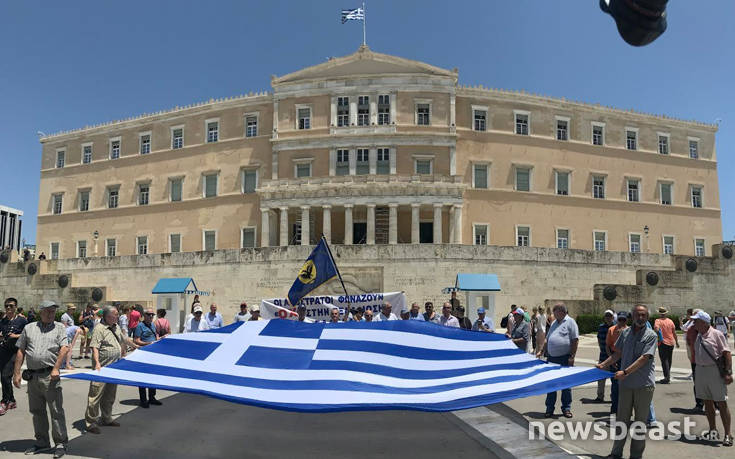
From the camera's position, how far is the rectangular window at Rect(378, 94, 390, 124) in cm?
4091

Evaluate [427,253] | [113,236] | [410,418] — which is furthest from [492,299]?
[113,236]

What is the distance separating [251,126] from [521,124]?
72.7ft

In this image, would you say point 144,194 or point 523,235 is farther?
point 144,194

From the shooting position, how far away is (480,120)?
42500 millimetres

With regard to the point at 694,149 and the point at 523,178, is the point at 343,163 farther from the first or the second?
the point at 694,149

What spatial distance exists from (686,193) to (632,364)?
46735 millimetres

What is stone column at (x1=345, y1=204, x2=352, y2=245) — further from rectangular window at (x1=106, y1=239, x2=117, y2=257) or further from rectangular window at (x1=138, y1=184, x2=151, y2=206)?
rectangular window at (x1=106, y1=239, x2=117, y2=257)

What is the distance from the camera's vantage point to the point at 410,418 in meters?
9.09

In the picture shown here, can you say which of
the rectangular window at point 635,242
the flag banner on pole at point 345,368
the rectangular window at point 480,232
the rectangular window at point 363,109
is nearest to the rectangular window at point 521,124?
the rectangular window at point 480,232

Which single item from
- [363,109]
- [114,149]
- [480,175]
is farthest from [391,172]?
[114,149]

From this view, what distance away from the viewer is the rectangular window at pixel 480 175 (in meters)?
41.8

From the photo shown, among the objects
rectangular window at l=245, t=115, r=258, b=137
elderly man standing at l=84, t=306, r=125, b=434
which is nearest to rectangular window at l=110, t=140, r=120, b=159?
rectangular window at l=245, t=115, r=258, b=137

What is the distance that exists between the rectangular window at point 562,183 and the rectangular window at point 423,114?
11756 mm

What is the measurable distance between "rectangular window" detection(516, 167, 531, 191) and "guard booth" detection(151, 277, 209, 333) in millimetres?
25392
